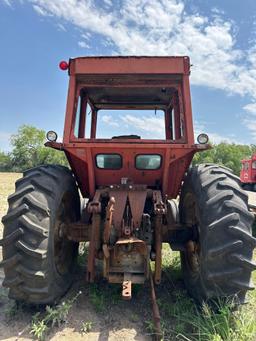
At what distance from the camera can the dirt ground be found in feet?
8.85

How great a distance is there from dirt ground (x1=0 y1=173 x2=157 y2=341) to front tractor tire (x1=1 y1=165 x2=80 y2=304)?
24 cm

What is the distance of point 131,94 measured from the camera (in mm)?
4016

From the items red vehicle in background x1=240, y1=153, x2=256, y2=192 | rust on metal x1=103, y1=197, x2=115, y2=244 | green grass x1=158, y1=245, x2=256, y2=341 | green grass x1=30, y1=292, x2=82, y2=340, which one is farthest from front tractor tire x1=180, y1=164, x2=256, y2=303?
red vehicle in background x1=240, y1=153, x2=256, y2=192

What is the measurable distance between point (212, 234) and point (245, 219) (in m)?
0.33

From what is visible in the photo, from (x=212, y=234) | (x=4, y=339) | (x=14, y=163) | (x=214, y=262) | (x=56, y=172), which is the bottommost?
(x=4, y=339)

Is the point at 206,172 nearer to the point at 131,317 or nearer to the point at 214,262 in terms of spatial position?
the point at 214,262

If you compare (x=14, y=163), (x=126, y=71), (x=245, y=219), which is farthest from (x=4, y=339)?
(x=14, y=163)

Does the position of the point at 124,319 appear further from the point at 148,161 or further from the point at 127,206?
the point at 148,161

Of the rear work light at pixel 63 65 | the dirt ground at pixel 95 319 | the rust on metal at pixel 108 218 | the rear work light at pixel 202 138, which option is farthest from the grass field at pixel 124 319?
the rear work light at pixel 63 65

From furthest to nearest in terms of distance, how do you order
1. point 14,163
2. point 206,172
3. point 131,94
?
1. point 14,163
2. point 131,94
3. point 206,172

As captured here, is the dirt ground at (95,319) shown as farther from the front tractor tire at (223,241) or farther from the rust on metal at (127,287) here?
the front tractor tire at (223,241)

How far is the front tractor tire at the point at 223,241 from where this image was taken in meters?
2.64

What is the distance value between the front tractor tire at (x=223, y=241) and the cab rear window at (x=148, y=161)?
2.07 feet

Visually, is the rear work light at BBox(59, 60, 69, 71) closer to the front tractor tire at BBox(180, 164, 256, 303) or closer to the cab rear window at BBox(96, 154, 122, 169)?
the cab rear window at BBox(96, 154, 122, 169)
